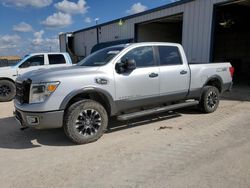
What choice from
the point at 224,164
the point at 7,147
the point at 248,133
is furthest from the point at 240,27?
the point at 7,147

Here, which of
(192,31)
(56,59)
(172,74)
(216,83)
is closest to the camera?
(172,74)

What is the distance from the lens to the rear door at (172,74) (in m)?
5.50

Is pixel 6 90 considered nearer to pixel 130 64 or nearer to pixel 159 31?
pixel 130 64

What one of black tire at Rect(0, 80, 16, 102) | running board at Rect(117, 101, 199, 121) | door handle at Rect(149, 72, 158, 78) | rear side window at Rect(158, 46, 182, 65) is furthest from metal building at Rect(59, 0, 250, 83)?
black tire at Rect(0, 80, 16, 102)

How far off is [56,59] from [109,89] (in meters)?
6.36

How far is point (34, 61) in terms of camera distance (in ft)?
32.4

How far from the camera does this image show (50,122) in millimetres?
Result: 4164

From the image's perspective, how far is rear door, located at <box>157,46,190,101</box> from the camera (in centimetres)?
550

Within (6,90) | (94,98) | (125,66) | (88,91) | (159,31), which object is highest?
(159,31)

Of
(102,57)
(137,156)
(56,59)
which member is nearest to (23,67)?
(56,59)

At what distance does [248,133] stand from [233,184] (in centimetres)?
227

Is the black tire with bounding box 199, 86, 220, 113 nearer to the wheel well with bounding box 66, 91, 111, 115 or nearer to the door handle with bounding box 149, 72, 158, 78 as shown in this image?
the door handle with bounding box 149, 72, 158, 78

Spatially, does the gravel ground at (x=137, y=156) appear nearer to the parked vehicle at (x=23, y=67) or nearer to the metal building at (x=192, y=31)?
the parked vehicle at (x=23, y=67)

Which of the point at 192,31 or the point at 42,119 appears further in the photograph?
the point at 192,31
